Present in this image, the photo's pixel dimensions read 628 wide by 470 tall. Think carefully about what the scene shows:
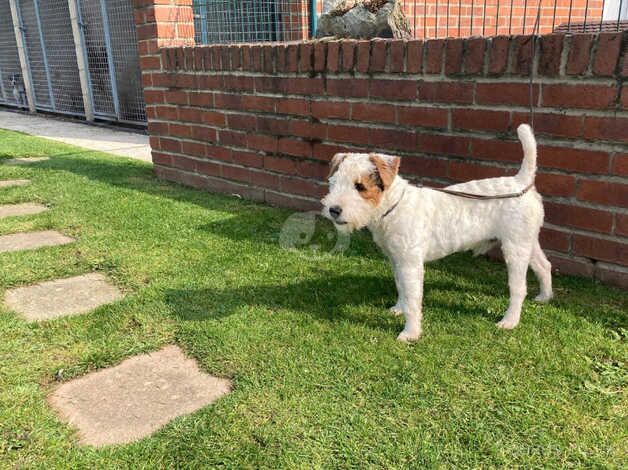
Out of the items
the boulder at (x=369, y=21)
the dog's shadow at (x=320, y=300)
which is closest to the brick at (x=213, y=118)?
the boulder at (x=369, y=21)

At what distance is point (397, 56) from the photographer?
4.43 metres

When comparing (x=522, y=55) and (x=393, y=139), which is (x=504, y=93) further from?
(x=393, y=139)

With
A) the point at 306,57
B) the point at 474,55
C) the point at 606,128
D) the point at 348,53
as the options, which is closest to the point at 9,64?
the point at 306,57

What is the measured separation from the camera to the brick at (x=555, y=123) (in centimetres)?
Answer: 364

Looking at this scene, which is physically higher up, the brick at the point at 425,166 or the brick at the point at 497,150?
the brick at the point at 497,150

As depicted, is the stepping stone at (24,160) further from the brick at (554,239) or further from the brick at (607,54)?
the brick at (607,54)

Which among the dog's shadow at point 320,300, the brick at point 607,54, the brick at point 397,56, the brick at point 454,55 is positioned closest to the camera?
the brick at point 607,54

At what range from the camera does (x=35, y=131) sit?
42.3 feet

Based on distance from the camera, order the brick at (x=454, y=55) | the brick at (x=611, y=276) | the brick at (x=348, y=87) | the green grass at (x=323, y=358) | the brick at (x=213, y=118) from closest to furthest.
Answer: the green grass at (x=323, y=358)
the brick at (x=611, y=276)
the brick at (x=454, y=55)
the brick at (x=348, y=87)
the brick at (x=213, y=118)

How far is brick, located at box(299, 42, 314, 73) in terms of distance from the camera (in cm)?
511

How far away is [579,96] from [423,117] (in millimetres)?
1183

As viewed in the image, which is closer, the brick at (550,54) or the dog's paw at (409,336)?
the dog's paw at (409,336)

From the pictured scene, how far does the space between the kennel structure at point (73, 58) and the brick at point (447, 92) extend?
28.3ft

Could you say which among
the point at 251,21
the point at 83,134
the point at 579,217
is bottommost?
the point at 83,134
